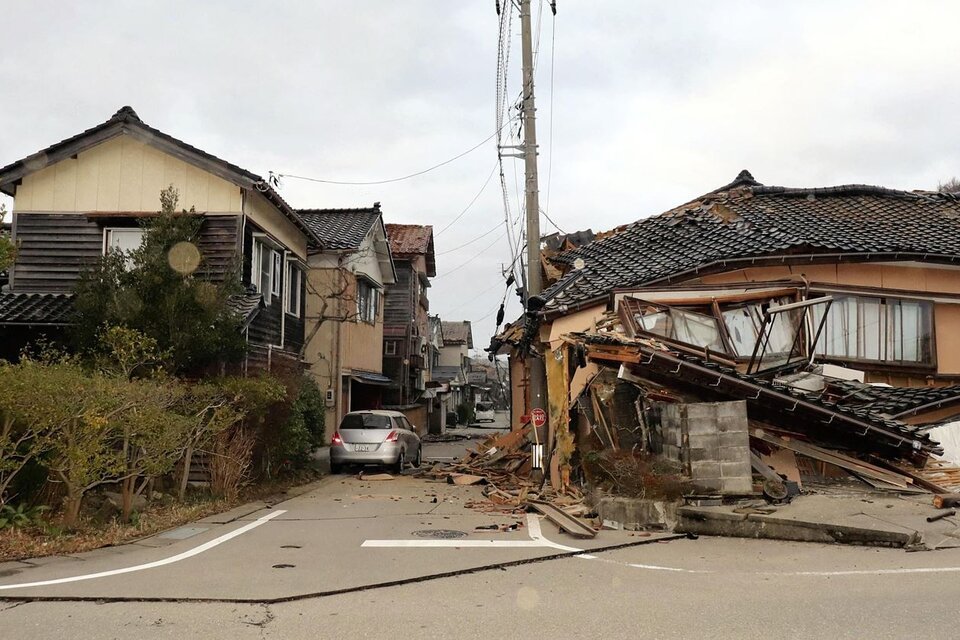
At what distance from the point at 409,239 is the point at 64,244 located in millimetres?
21327

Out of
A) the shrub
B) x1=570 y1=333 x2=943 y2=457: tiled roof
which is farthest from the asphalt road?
the shrub

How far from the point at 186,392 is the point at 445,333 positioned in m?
57.3

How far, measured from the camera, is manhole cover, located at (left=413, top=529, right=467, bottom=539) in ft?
31.6

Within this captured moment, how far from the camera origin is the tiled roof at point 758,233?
14.5 metres

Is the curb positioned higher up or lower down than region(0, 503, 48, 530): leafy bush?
lower down

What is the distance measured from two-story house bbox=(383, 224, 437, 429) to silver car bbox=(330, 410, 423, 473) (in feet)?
49.0

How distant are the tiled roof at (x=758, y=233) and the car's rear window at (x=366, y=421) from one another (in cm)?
520

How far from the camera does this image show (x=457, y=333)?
6825 cm

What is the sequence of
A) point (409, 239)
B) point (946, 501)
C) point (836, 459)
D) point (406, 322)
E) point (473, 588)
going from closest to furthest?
point (473, 588) → point (946, 501) → point (836, 459) → point (406, 322) → point (409, 239)

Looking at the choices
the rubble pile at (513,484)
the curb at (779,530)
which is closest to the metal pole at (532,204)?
the rubble pile at (513,484)

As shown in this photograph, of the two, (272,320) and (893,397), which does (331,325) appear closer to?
(272,320)

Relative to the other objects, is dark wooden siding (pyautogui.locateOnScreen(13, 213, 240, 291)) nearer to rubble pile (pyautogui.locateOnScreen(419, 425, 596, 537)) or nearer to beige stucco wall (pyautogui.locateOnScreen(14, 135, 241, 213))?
beige stucco wall (pyautogui.locateOnScreen(14, 135, 241, 213))

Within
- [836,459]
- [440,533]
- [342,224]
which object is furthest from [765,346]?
[342,224]

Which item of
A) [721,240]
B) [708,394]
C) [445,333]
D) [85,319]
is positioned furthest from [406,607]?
[445,333]
